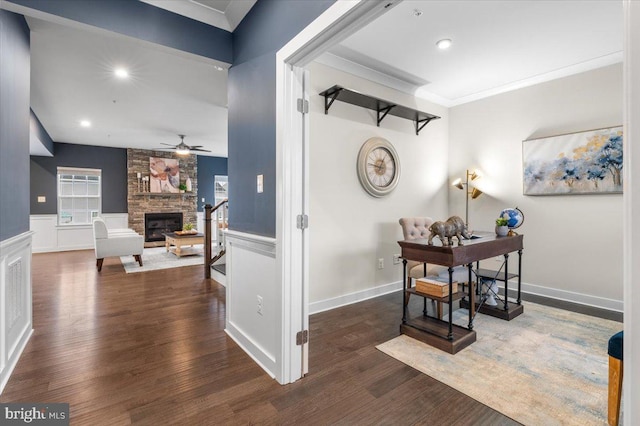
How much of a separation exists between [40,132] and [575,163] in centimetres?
860

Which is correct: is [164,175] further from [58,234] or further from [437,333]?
[437,333]

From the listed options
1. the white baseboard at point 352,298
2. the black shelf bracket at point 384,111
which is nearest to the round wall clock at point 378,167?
the black shelf bracket at point 384,111

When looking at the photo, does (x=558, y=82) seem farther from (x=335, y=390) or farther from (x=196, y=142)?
(x=196, y=142)

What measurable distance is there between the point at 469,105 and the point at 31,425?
18.0 ft

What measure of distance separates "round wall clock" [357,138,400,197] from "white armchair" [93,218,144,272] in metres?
4.40

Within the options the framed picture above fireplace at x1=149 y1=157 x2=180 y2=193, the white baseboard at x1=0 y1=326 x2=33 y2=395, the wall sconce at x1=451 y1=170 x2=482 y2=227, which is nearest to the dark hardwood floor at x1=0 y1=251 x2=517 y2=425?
the white baseboard at x1=0 y1=326 x2=33 y2=395

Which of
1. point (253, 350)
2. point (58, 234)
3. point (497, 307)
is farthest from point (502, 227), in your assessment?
point (58, 234)

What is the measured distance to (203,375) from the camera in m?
2.03

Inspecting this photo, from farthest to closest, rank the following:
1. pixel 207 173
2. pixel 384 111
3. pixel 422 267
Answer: pixel 207 173 < pixel 384 111 < pixel 422 267

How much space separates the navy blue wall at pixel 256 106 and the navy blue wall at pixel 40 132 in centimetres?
440

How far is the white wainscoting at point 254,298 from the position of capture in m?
2.02

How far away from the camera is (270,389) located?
1875 millimetres

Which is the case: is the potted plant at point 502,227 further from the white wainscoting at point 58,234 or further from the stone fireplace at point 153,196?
the white wainscoting at point 58,234

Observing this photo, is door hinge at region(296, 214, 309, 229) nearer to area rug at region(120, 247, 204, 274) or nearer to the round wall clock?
the round wall clock
